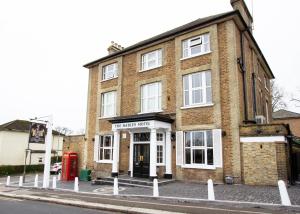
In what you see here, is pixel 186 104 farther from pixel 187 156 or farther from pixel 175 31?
pixel 175 31

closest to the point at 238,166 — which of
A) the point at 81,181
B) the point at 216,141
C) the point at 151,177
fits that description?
the point at 216,141

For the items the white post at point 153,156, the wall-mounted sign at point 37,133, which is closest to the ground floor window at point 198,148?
the white post at point 153,156

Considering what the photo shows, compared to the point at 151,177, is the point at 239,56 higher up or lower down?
higher up

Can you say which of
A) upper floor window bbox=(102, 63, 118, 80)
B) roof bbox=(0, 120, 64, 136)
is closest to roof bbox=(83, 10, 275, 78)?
upper floor window bbox=(102, 63, 118, 80)

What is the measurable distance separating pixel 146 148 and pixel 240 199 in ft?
27.3

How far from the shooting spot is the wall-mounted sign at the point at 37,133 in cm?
1812

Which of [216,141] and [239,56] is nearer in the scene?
[216,141]

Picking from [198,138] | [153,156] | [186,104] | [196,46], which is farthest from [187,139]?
[196,46]

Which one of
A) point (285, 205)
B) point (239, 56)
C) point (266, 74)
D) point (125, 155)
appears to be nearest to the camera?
point (285, 205)

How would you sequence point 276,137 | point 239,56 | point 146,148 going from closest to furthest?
point 276,137 → point 239,56 → point 146,148

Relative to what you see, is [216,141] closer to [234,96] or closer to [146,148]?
[234,96]

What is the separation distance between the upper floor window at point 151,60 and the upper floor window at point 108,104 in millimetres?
3531

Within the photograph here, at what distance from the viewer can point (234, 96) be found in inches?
569

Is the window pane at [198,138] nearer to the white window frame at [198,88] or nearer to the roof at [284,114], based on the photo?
the white window frame at [198,88]
